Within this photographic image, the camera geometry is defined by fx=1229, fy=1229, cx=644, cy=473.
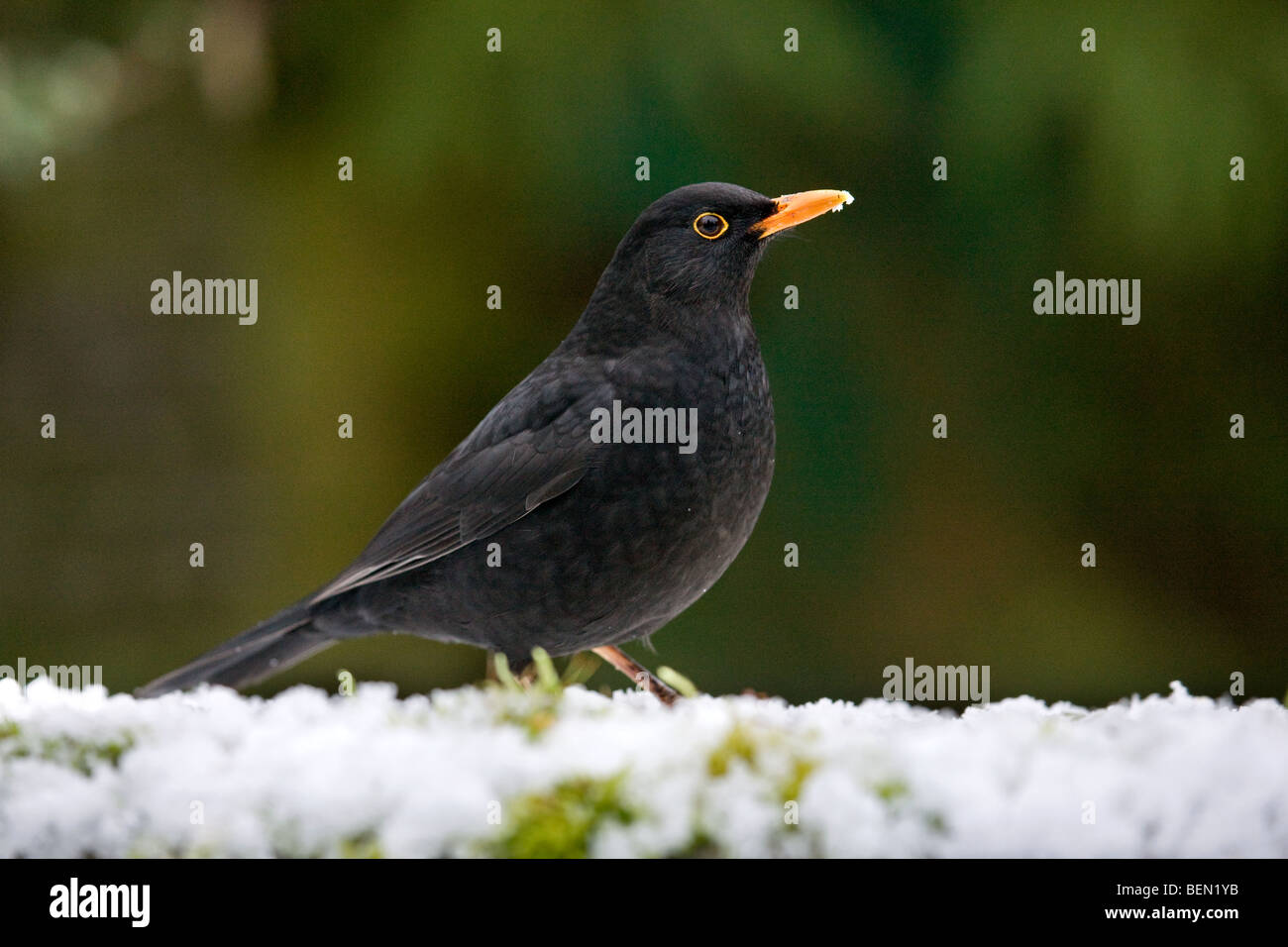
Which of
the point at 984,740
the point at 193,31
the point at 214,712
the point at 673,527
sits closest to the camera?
the point at 984,740

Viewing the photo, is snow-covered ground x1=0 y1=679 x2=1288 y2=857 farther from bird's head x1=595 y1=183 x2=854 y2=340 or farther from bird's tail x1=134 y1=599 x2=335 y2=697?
bird's head x1=595 y1=183 x2=854 y2=340

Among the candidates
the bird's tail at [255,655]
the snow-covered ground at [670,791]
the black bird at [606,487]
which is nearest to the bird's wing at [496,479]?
the black bird at [606,487]

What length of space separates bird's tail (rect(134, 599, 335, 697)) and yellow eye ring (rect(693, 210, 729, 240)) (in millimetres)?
1303

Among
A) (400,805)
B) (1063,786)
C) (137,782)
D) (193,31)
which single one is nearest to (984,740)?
(1063,786)

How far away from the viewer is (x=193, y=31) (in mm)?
4438

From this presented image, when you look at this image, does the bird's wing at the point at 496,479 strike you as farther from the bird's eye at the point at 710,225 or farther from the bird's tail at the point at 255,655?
the bird's eye at the point at 710,225

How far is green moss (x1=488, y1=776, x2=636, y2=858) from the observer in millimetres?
1356

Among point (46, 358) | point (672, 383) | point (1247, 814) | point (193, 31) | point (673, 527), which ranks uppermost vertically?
point (193, 31)

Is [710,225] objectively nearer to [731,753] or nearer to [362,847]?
[731,753]

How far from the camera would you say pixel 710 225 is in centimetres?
294

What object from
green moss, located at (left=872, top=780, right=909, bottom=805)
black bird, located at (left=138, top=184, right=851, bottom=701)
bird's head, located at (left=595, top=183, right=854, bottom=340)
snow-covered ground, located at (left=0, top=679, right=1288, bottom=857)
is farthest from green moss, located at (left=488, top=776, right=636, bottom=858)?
bird's head, located at (left=595, top=183, right=854, bottom=340)

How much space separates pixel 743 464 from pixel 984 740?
123 cm

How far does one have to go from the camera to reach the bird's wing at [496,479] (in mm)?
2705

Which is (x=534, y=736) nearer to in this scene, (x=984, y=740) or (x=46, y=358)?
(x=984, y=740)
